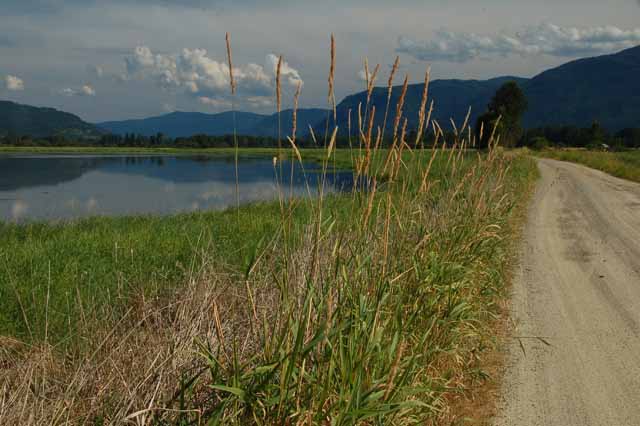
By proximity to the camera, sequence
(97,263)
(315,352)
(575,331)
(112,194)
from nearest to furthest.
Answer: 1. (315,352)
2. (575,331)
3. (97,263)
4. (112,194)

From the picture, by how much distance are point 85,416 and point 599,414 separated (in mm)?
3776

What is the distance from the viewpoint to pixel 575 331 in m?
5.68

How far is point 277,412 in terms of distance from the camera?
8.79 feet

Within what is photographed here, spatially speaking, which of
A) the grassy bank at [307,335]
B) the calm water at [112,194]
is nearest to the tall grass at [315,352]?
the grassy bank at [307,335]

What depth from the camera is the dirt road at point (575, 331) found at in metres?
4.11

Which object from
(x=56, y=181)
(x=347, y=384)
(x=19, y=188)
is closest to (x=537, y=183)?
(x=347, y=384)

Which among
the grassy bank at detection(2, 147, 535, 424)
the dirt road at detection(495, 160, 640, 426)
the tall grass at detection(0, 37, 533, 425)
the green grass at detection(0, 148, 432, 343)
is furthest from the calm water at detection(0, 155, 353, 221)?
the tall grass at detection(0, 37, 533, 425)

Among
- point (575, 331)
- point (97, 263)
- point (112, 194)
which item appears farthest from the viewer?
point (112, 194)

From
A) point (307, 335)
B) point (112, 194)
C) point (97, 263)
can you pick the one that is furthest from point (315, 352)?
point (112, 194)

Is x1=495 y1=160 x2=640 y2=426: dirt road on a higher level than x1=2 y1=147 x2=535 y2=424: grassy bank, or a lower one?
lower

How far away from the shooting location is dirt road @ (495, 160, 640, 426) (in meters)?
4.11

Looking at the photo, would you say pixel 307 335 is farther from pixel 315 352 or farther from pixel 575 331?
pixel 575 331

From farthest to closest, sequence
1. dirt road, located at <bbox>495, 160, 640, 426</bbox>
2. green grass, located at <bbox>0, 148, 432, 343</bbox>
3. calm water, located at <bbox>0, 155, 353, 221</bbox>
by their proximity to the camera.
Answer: calm water, located at <bbox>0, 155, 353, 221</bbox>, green grass, located at <bbox>0, 148, 432, 343</bbox>, dirt road, located at <bbox>495, 160, 640, 426</bbox>

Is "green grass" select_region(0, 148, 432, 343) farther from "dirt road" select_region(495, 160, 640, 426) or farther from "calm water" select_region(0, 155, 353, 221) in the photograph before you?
"calm water" select_region(0, 155, 353, 221)
